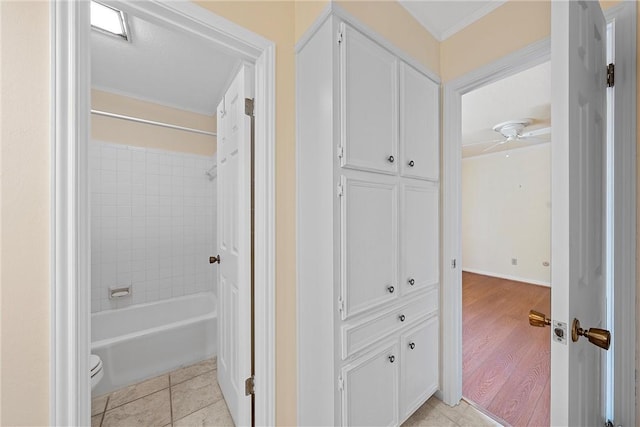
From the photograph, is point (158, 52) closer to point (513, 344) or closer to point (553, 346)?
point (553, 346)

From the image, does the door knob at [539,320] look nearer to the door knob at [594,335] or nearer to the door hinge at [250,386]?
the door knob at [594,335]

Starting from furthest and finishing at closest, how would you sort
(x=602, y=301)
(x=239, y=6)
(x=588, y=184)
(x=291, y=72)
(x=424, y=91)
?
(x=424, y=91) → (x=291, y=72) → (x=239, y=6) → (x=602, y=301) → (x=588, y=184)

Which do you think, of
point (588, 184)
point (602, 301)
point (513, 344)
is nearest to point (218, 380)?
point (602, 301)

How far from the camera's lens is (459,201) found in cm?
165

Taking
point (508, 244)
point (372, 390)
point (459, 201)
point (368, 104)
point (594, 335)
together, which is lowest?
point (372, 390)

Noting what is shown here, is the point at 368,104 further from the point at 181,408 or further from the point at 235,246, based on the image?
the point at 181,408

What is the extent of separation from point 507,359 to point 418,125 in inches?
83.9

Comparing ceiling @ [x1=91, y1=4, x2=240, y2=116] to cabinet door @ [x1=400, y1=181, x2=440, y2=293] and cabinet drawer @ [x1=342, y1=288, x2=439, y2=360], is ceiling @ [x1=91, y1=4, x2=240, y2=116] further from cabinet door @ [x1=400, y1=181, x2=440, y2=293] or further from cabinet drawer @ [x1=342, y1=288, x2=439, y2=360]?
cabinet drawer @ [x1=342, y1=288, x2=439, y2=360]

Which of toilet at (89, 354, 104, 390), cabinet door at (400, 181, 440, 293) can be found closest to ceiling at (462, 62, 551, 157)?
cabinet door at (400, 181, 440, 293)

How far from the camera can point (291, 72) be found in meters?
1.30

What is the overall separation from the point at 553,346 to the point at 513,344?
2262 millimetres

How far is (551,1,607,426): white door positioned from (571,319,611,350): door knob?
1.1 inches

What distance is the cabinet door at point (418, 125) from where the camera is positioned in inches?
52.9

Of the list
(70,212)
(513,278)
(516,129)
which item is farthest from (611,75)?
(513,278)
